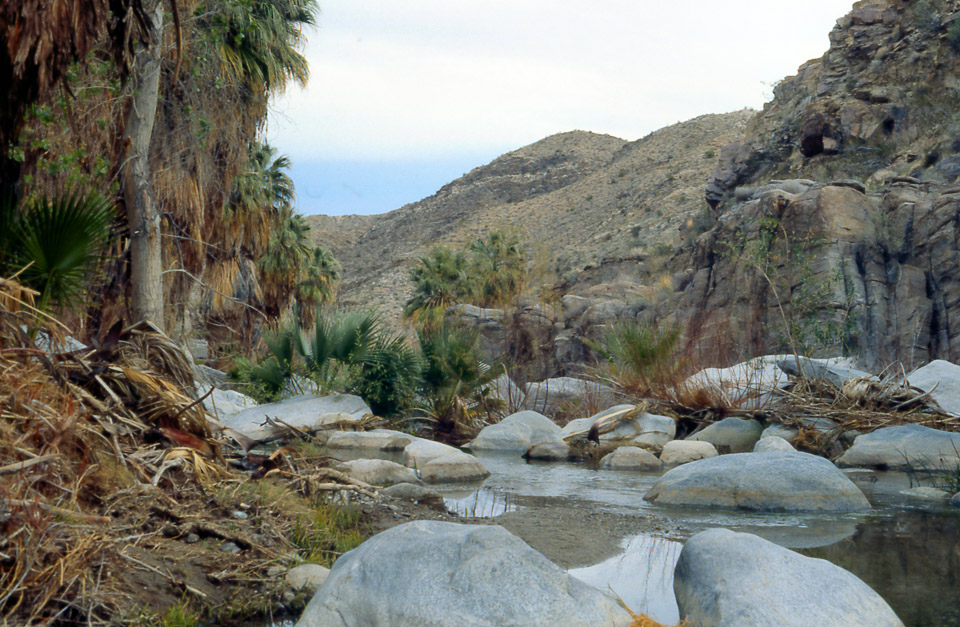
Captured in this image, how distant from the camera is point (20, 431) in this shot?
151 inches

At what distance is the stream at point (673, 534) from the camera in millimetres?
4504

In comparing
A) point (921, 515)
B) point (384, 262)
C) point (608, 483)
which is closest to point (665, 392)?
point (608, 483)

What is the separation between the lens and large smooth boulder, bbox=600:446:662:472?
10.2 m

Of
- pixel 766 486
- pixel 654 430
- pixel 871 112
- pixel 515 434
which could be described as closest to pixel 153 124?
pixel 515 434

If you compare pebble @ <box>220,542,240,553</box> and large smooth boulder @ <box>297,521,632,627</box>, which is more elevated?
large smooth boulder @ <box>297,521,632,627</box>

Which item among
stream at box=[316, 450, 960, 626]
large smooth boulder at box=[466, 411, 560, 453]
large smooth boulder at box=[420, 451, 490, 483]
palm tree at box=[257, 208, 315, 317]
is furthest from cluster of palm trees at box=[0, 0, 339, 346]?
palm tree at box=[257, 208, 315, 317]

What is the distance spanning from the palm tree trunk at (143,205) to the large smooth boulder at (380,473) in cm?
285

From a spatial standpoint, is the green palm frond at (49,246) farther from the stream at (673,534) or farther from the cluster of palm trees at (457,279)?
the cluster of palm trees at (457,279)

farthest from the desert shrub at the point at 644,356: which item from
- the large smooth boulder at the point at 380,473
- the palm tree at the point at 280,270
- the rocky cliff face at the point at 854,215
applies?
the palm tree at the point at 280,270

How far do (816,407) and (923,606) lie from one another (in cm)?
794

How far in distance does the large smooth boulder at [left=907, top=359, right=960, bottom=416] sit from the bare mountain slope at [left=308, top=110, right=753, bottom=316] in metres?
23.2

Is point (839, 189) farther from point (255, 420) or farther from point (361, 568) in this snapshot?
point (361, 568)

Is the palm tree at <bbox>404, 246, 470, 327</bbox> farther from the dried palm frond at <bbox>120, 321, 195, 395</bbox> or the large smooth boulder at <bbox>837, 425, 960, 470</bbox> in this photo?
the dried palm frond at <bbox>120, 321, 195, 395</bbox>

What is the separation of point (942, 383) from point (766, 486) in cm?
622
